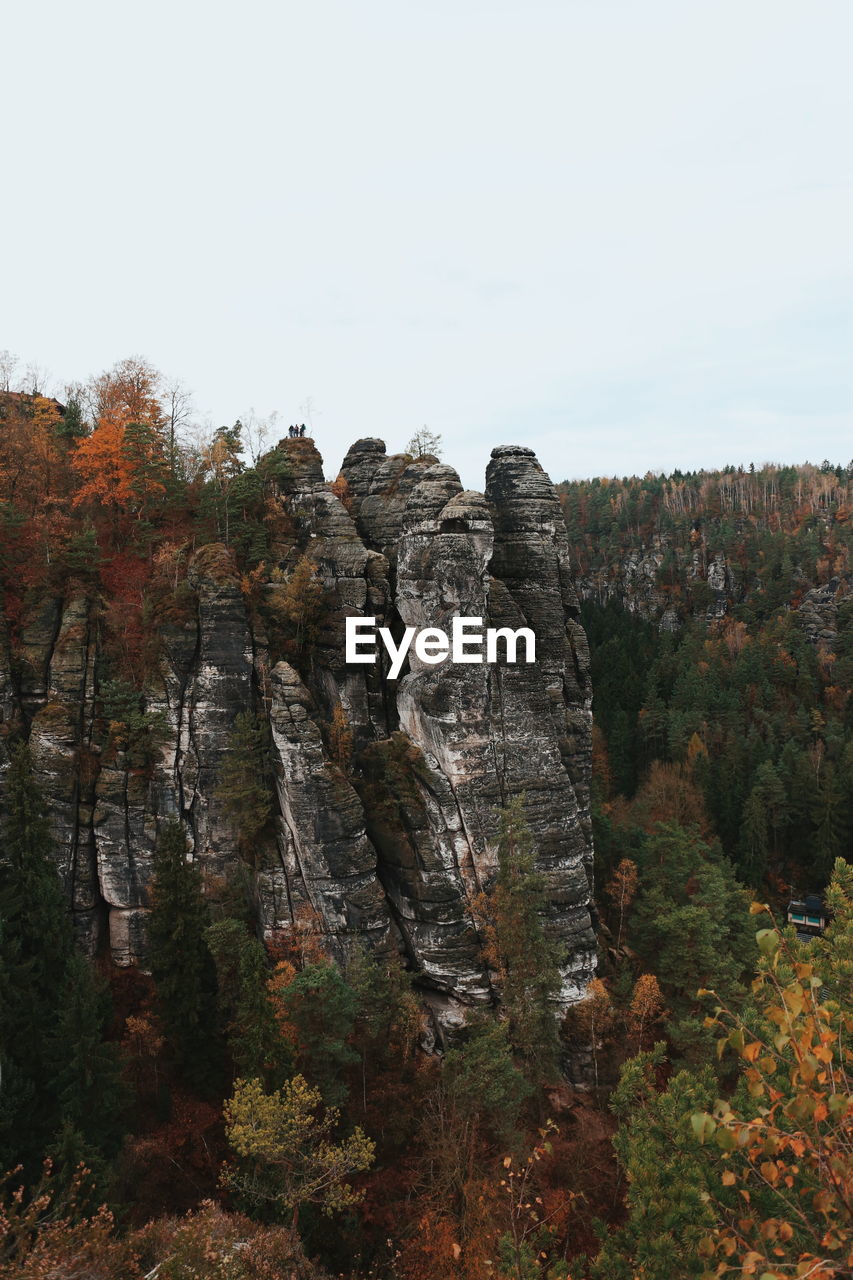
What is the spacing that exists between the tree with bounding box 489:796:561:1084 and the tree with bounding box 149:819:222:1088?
11760 mm

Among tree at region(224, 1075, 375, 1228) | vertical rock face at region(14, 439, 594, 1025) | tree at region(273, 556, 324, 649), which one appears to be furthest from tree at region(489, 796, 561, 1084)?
tree at region(273, 556, 324, 649)

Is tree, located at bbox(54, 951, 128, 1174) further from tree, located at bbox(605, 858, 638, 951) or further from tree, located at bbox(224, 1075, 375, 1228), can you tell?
tree, located at bbox(605, 858, 638, 951)

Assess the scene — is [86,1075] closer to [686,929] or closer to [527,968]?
[527,968]

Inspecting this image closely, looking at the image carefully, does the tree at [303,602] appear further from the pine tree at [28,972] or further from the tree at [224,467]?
the pine tree at [28,972]

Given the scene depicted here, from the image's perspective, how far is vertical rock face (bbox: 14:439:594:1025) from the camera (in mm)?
30109

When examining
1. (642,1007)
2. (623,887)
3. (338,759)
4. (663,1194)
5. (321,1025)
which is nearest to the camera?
(663,1194)

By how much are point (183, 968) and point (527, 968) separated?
13590mm

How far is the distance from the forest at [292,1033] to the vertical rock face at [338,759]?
0.52 metres

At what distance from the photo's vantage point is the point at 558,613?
35344 mm

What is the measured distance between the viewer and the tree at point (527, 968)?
27.3m

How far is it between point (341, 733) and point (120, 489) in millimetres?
17908

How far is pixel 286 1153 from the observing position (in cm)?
2036

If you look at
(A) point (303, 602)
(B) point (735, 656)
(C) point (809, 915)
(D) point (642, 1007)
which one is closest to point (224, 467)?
(A) point (303, 602)

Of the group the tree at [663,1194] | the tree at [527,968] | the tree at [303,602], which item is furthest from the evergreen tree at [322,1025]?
the tree at [303,602]
